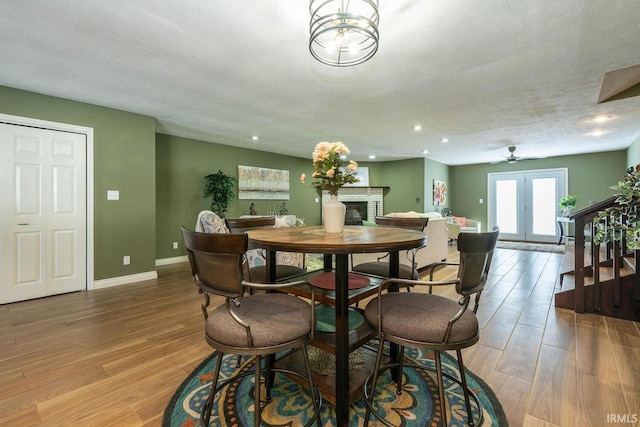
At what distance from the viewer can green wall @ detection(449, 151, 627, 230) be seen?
22.9ft

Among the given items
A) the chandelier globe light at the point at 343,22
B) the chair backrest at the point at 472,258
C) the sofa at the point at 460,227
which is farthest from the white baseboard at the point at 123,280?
the sofa at the point at 460,227

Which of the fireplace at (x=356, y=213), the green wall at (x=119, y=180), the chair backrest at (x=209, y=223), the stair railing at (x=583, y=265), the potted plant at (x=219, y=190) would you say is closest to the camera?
the stair railing at (x=583, y=265)

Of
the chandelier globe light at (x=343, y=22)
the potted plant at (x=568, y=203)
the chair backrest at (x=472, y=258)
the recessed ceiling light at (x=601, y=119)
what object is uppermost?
the recessed ceiling light at (x=601, y=119)

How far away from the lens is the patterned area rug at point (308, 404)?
1.42 m

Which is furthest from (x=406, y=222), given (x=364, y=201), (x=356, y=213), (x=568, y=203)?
(x=568, y=203)

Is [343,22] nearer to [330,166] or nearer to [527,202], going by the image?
[330,166]

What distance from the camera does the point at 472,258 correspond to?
3.96 feet

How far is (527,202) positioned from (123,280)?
985 cm

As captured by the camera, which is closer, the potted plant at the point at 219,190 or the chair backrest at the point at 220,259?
the chair backrest at the point at 220,259

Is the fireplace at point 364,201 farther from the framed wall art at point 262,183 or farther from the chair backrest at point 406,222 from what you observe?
the chair backrest at point 406,222

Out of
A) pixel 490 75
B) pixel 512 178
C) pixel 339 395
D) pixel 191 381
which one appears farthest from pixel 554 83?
pixel 512 178

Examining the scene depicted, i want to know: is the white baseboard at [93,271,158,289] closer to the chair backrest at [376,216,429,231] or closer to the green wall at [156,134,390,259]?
the green wall at [156,134,390,259]

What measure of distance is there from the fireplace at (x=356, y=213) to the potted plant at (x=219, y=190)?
386cm

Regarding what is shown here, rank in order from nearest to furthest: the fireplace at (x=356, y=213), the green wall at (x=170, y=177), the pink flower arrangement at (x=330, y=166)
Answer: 1. the pink flower arrangement at (x=330, y=166)
2. the green wall at (x=170, y=177)
3. the fireplace at (x=356, y=213)
